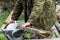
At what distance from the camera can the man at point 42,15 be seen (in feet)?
9.73

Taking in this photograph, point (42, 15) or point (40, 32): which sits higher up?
point (42, 15)

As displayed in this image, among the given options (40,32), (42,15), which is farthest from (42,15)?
(40,32)

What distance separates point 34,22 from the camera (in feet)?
9.75

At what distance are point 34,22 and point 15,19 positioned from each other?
0.64m

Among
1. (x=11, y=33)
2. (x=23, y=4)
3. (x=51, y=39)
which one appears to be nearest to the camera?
(x=11, y=33)

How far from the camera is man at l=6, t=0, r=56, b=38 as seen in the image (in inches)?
117

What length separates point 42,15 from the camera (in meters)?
2.98

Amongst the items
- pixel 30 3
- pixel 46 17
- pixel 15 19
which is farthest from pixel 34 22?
pixel 15 19

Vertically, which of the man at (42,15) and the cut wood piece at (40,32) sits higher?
the man at (42,15)

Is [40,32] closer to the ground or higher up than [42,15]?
closer to the ground

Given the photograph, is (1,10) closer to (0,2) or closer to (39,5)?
(0,2)

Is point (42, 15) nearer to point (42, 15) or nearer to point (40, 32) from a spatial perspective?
point (42, 15)

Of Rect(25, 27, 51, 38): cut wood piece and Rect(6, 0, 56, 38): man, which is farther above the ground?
Rect(6, 0, 56, 38): man

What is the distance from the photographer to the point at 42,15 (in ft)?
9.77
